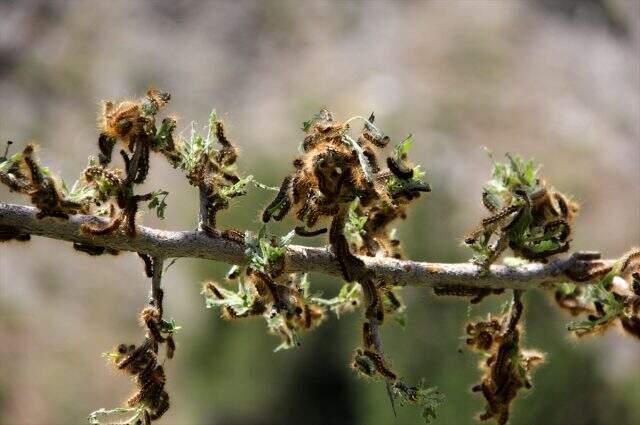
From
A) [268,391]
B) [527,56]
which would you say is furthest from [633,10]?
[268,391]

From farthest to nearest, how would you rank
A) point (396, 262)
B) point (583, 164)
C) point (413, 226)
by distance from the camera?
point (583, 164)
point (413, 226)
point (396, 262)

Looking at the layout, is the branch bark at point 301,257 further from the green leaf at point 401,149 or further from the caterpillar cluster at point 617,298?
the green leaf at point 401,149

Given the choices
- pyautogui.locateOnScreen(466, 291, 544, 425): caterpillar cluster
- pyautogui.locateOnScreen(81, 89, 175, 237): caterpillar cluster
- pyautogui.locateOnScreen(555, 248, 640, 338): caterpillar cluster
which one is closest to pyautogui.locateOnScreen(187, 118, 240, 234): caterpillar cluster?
pyautogui.locateOnScreen(81, 89, 175, 237): caterpillar cluster

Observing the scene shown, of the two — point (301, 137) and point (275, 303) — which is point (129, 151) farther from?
point (301, 137)

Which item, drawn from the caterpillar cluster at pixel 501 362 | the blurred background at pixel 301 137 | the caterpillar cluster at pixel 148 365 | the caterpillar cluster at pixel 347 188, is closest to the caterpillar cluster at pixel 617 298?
the caterpillar cluster at pixel 501 362

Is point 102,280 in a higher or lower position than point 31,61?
lower

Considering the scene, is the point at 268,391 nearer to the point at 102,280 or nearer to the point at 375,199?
the point at 102,280
